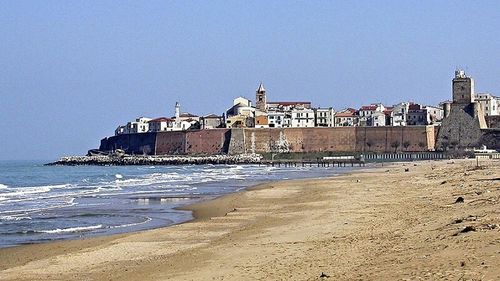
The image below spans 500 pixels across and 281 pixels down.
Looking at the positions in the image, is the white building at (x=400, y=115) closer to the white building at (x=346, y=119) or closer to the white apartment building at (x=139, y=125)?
the white building at (x=346, y=119)

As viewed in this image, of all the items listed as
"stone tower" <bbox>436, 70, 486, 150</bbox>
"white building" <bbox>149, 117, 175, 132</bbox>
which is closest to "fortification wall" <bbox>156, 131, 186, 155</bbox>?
"white building" <bbox>149, 117, 175, 132</bbox>

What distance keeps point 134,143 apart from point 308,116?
25181 millimetres

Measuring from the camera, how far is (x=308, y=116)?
104 meters

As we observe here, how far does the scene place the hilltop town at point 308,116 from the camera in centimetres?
10017

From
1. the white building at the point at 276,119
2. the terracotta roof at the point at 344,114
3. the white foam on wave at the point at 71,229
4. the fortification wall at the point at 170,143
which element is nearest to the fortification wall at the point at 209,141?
the fortification wall at the point at 170,143

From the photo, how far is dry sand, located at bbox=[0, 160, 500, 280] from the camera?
32.6 feet

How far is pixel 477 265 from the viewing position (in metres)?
8.96

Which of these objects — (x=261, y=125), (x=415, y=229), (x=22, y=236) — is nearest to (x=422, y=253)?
(x=415, y=229)

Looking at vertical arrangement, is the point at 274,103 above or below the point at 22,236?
above

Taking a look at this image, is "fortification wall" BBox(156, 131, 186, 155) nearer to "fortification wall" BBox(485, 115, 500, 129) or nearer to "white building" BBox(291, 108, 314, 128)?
"white building" BBox(291, 108, 314, 128)

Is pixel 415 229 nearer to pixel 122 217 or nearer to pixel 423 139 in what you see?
pixel 122 217

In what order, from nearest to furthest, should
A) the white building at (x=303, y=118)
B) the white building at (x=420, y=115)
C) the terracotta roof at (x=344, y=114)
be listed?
the white building at (x=420, y=115)
the white building at (x=303, y=118)
the terracotta roof at (x=344, y=114)

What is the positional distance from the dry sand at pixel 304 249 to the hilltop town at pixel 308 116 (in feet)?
259

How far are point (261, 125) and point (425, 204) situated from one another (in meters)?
80.0
